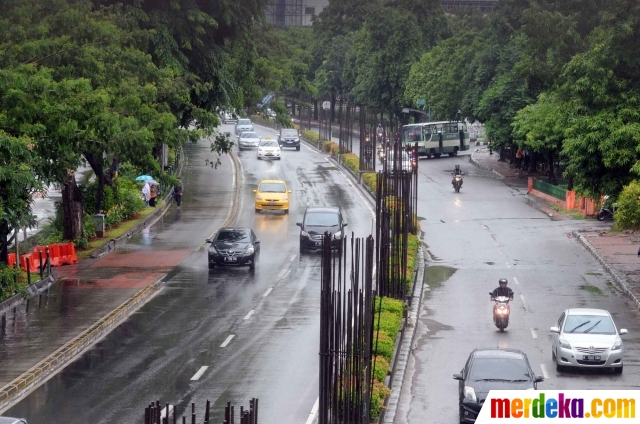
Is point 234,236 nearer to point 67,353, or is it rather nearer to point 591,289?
point 591,289

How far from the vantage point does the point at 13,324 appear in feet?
98.0

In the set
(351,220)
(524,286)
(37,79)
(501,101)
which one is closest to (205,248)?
(351,220)

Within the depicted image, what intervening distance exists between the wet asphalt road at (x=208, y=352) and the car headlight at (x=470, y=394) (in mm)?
3118

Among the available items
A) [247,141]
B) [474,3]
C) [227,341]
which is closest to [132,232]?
[227,341]

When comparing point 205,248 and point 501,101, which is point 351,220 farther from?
point 501,101

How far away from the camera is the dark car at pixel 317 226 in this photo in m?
43.2

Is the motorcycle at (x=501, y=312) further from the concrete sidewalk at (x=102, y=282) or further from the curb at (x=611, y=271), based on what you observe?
the concrete sidewalk at (x=102, y=282)

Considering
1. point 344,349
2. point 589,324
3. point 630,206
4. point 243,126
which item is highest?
point 630,206

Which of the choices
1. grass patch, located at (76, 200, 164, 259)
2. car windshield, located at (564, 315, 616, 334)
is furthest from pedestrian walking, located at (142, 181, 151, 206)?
car windshield, located at (564, 315, 616, 334)

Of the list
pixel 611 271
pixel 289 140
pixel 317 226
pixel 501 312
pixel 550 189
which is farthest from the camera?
pixel 289 140

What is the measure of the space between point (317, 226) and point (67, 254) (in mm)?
9917

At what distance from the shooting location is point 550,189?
61.6m

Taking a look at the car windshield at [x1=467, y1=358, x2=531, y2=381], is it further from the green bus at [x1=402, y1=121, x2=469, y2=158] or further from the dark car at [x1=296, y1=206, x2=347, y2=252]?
the green bus at [x1=402, y1=121, x2=469, y2=158]

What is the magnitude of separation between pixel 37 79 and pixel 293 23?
14039 cm
